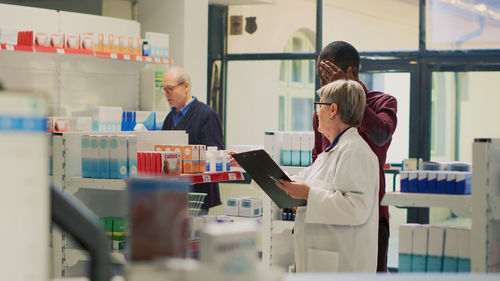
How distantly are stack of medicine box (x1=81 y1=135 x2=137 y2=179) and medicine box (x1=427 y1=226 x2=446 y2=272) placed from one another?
2.04 meters

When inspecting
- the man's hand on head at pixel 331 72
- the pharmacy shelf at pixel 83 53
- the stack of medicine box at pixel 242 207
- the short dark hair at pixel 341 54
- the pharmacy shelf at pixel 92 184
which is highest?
the pharmacy shelf at pixel 83 53

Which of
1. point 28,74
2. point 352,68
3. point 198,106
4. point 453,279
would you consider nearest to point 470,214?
point 352,68

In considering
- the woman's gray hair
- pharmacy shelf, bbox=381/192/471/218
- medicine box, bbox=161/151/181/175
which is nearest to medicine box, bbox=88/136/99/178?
medicine box, bbox=161/151/181/175

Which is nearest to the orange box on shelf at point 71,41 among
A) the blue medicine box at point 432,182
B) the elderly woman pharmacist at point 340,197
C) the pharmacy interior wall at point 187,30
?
the pharmacy interior wall at point 187,30

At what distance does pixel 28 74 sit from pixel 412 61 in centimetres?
427

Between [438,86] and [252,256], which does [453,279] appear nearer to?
[252,256]

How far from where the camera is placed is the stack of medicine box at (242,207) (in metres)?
5.83

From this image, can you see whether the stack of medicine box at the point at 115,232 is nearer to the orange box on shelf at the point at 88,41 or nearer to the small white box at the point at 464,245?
the small white box at the point at 464,245

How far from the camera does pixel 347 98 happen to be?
10.5 ft

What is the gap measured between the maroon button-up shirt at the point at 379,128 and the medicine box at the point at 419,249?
47 centimetres

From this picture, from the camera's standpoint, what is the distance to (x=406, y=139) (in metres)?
7.88

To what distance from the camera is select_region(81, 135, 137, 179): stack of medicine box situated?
4.37 meters

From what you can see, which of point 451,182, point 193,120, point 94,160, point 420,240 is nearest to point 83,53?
point 193,120

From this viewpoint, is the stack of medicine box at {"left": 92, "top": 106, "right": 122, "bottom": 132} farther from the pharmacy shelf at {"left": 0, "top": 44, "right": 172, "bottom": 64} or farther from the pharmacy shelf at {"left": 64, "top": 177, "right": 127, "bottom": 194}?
the pharmacy shelf at {"left": 64, "top": 177, "right": 127, "bottom": 194}
